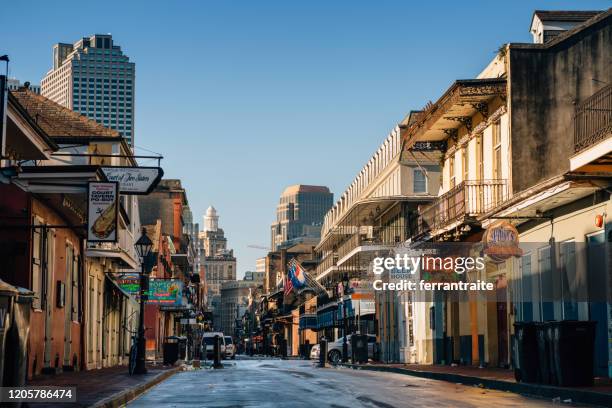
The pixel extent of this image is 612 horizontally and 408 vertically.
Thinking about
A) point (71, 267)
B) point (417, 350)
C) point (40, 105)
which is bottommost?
point (417, 350)

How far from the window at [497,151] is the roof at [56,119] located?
47.8ft

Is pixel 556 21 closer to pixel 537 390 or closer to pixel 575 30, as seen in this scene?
pixel 575 30

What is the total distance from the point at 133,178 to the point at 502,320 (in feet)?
46.3

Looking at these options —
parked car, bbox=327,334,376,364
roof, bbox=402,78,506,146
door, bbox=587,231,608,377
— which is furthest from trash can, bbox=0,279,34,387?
parked car, bbox=327,334,376,364

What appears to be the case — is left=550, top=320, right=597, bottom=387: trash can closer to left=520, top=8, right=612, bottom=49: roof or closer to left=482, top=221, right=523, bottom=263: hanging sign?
left=482, top=221, right=523, bottom=263: hanging sign

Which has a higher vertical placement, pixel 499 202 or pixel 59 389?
pixel 499 202

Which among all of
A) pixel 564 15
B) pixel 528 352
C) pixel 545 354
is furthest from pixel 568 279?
pixel 564 15

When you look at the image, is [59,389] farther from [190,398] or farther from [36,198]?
[36,198]

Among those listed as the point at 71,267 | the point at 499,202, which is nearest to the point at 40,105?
the point at 71,267

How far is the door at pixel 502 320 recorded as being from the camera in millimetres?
33850

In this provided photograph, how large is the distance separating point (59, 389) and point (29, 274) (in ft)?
22.5

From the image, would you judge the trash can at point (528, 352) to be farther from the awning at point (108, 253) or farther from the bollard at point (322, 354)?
the bollard at point (322, 354)

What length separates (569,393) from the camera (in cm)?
1812

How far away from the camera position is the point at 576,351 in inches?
754
